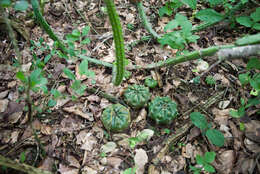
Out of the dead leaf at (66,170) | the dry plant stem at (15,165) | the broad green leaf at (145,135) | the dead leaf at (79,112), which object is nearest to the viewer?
the dry plant stem at (15,165)

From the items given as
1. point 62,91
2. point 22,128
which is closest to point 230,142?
point 62,91

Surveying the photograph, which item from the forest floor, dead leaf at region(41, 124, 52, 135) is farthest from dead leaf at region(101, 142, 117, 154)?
dead leaf at region(41, 124, 52, 135)

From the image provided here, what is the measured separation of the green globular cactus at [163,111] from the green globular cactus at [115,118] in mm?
235

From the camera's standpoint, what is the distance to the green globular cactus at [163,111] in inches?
70.0

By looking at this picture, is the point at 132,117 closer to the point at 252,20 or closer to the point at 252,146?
the point at 252,146

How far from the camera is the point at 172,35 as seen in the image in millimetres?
1726

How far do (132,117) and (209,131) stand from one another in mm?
703

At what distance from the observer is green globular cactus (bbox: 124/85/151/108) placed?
188cm

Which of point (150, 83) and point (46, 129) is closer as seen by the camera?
point (46, 129)

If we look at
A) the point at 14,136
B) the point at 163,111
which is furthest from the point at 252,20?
the point at 14,136

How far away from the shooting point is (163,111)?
177 cm

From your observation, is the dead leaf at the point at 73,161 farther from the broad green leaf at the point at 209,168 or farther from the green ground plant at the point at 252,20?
the green ground plant at the point at 252,20

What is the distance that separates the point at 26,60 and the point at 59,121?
35.2 inches

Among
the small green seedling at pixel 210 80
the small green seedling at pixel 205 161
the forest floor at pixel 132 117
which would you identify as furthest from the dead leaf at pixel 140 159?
the small green seedling at pixel 210 80
